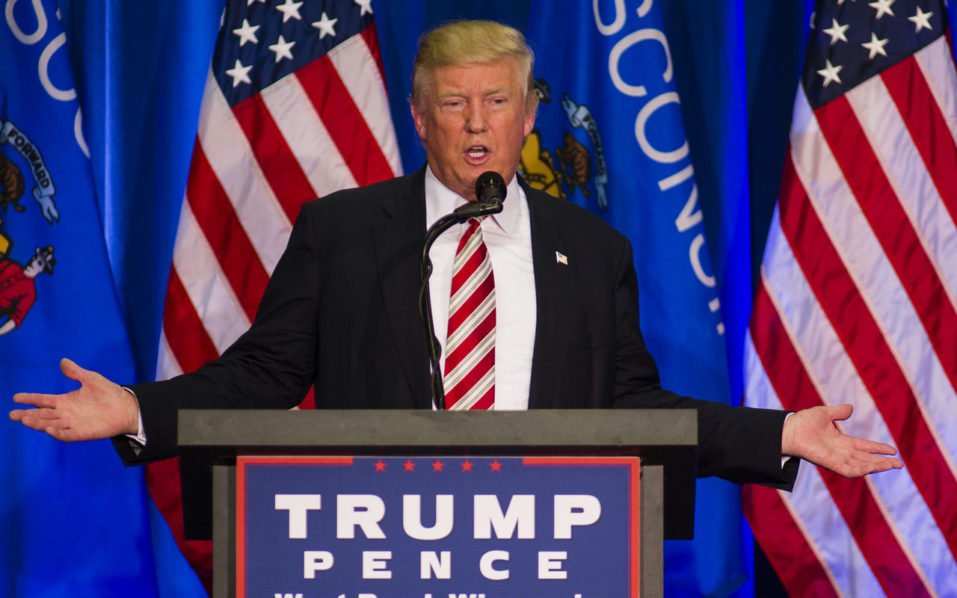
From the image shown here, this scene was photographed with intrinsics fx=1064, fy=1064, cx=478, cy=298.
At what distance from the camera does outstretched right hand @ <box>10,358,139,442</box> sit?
4.09 ft

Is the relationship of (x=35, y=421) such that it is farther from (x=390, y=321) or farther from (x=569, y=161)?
(x=569, y=161)

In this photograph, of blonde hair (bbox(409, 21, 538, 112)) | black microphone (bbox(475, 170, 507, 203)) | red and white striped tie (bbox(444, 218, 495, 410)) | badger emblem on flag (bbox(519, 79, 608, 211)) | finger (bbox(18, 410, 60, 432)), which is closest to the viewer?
finger (bbox(18, 410, 60, 432))

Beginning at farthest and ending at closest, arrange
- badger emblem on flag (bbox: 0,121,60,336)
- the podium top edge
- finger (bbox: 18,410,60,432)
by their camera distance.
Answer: badger emblem on flag (bbox: 0,121,60,336)
finger (bbox: 18,410,60,432)
the podium top edge

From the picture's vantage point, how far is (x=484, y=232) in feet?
5.72

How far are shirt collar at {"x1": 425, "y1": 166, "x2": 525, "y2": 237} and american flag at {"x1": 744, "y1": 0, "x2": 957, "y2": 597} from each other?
1411 mm

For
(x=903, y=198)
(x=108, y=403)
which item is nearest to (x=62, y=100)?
(x=108, y=403)

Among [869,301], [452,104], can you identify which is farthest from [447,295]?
[869,301]

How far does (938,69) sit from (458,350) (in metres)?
2.05

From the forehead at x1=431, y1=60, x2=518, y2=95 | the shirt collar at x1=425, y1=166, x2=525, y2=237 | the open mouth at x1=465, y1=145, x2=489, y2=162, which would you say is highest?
the forehead at x1=431, y1=60, x2=518, y2=95

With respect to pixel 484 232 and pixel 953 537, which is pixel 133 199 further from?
pixel 953 537

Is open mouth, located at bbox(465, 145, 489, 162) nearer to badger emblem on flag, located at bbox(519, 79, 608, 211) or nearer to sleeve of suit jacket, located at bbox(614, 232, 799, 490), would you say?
sleeve of suit jacket, located at bbox(614, 232, 799, 490)

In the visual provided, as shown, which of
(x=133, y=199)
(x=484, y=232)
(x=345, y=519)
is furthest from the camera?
(x=133, y=199)

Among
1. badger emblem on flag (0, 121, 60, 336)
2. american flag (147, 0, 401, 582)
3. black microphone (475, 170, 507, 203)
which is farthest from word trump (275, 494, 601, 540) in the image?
badger emblem on flag (0, 121, 60, 336)

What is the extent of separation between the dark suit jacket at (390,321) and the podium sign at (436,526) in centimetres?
40
